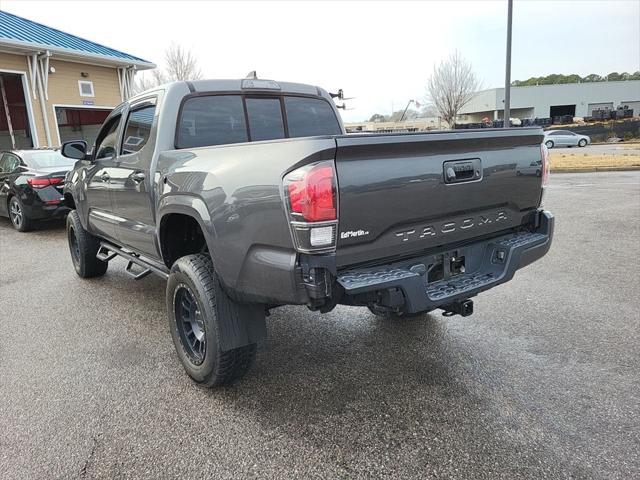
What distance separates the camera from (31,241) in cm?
849

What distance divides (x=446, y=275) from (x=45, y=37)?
18.4 metres

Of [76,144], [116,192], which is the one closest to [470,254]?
[116,192]

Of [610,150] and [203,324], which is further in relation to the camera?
[610,150]

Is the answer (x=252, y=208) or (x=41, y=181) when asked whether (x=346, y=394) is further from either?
(x=41, y=181)

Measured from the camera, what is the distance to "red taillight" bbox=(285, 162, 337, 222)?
2277mm

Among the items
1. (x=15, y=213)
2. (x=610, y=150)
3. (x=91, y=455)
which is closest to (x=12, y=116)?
(x=15, y=213)

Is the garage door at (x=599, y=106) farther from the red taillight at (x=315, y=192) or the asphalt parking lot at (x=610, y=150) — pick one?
the red taillight at (x=315, y=192)

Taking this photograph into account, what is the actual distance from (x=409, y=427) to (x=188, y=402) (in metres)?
1.39

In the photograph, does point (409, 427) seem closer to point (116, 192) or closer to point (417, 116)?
point (116, 192)

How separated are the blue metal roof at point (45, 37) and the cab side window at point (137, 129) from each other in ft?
43.3

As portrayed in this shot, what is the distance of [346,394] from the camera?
309cm

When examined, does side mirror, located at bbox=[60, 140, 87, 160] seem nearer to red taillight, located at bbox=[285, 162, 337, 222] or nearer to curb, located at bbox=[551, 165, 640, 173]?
red taillight, located at bbox=[285, 162, 337, 222]

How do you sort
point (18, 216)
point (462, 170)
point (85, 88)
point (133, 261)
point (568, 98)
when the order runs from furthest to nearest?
point (568, 98) → point (85, 88) → point (18, 216) → point (133, 261) → point (462, 170)

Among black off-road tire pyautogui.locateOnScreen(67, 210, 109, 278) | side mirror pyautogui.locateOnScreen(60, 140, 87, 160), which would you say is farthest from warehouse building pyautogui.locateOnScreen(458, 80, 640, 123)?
side mirror pyautogui.locateOnScreen(60, 140, 87, 160)
